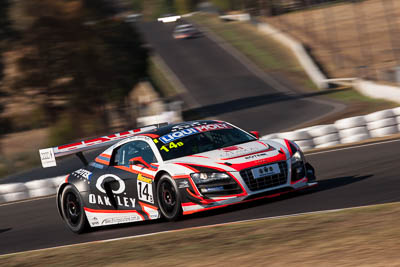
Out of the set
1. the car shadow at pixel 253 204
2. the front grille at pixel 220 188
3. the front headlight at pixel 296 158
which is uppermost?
the front headlight at pixel 296 158

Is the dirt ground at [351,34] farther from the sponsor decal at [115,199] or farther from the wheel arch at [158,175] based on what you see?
the wheel arch at [158,175]

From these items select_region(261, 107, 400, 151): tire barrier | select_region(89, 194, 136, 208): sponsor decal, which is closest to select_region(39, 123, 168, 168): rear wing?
select_region(89, 194, 136, 208): sponsor decal

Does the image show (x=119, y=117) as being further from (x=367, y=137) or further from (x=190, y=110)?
(x=367, y=137)

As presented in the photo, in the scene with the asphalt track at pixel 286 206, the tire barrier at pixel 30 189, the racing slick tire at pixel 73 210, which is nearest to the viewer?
the asphalt track at pixel 286 206

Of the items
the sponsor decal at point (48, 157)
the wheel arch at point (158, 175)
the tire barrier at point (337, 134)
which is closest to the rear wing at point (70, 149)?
the sponsor decal at point (48, 157)

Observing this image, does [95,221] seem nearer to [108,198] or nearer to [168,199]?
[108,198]

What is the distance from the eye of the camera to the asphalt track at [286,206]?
877 cm

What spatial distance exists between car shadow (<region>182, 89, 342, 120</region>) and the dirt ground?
404 centimetres

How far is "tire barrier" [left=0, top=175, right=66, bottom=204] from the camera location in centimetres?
1700

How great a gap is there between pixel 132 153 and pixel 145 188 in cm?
79

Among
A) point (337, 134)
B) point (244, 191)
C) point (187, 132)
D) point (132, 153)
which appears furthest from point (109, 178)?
point (337, 134)

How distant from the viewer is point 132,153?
1014 cm

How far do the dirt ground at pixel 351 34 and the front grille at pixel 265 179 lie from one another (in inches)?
1086

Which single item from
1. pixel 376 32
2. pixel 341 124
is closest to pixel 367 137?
pixel 341 124
